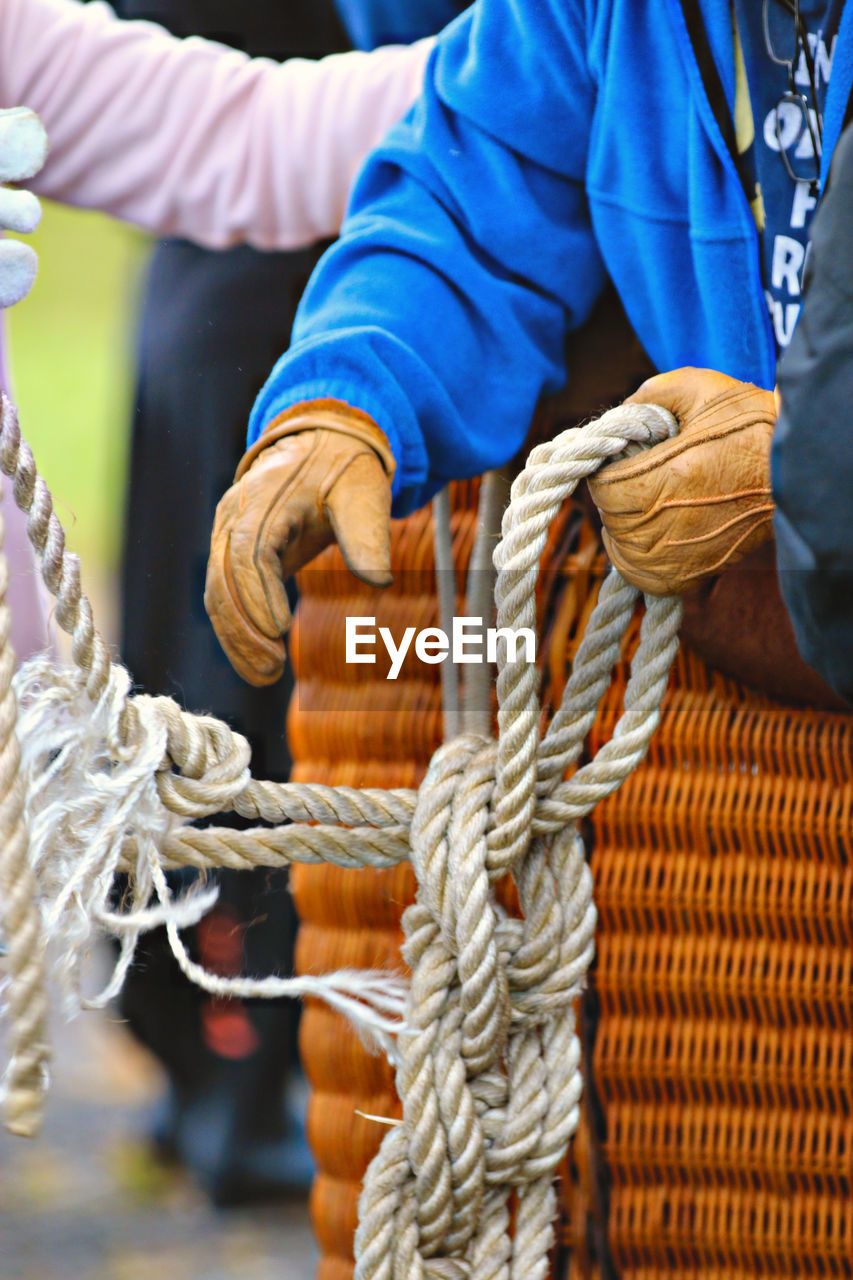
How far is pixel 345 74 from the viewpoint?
808mm

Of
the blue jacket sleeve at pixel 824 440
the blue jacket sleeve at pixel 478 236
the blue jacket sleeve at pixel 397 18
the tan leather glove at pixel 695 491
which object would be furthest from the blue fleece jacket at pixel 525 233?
the blue jacket sleeve at pixel 397 18

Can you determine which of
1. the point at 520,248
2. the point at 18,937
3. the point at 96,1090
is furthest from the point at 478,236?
the point at 96,1090

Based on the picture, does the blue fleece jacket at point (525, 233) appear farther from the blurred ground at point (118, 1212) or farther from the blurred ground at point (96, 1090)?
the blurred ground at point (118, 1212)

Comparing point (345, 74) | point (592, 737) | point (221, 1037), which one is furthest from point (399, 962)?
point (221, 1037)

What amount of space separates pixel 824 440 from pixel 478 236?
321mm

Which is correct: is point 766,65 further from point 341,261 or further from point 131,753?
point 131,753

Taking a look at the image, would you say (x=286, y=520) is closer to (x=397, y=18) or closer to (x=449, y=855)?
(x=449, y=855)

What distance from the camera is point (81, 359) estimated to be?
739mm

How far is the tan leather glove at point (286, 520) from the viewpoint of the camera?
0.46 m

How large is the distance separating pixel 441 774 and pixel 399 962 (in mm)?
223

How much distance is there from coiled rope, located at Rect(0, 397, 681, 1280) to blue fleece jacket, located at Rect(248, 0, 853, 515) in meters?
0.13

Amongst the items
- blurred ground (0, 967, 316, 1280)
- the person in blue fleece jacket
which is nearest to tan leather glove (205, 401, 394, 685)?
the person in blue fleece jacket

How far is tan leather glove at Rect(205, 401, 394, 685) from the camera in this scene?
1.52 ft

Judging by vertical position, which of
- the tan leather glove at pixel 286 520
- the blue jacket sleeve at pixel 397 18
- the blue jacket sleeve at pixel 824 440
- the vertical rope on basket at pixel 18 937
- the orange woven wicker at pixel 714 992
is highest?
the blue jacket sleeve at pixel 397 18
